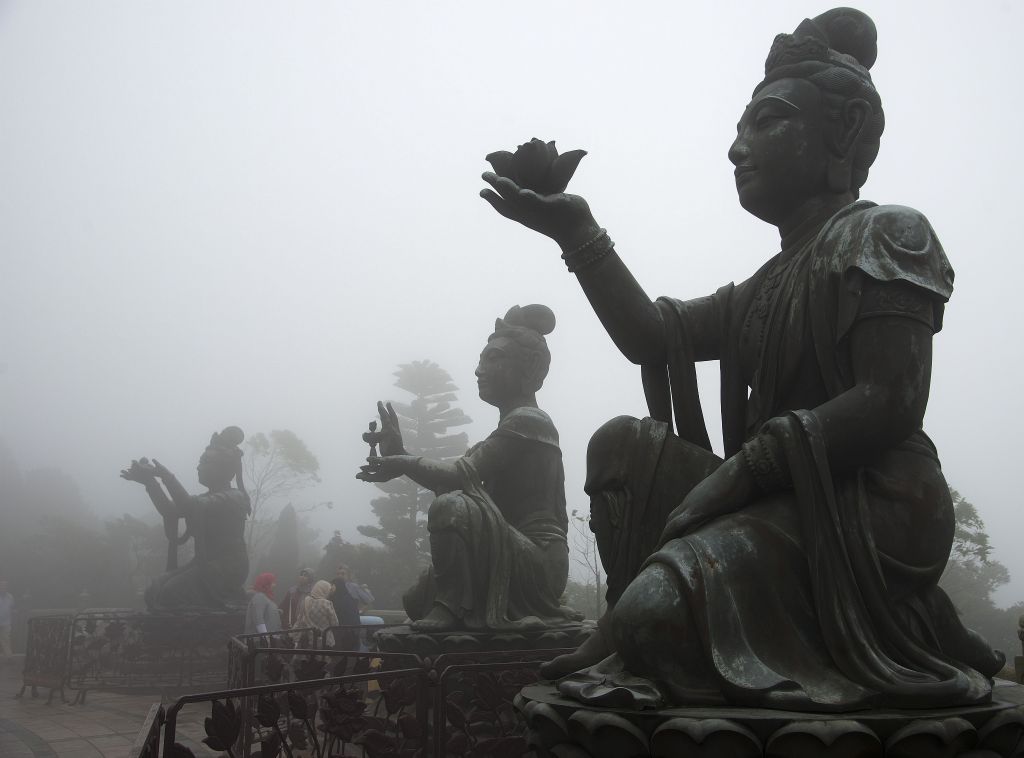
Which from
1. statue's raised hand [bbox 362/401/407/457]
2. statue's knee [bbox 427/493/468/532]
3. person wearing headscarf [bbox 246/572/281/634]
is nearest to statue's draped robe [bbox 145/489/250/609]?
person wearing headscarf [bbox 246/572/281/634]

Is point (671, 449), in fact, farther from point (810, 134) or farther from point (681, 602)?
point (810, 134)

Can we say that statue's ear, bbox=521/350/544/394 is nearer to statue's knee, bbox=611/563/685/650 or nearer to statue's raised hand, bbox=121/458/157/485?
statue's knee, bbox=611/563/685/650

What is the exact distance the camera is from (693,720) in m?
1.93

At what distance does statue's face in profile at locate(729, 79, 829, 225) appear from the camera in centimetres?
289

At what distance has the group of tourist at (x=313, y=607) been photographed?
976 centimetres

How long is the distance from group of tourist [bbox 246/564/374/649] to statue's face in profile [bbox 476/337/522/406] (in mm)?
3823

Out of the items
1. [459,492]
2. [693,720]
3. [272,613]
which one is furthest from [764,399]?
[272,613]

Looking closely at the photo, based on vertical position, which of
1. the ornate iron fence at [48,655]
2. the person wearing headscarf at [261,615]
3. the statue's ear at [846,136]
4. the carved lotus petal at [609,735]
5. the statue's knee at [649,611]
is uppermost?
the statue's ear at [846,136]

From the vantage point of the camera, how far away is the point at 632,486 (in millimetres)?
2699

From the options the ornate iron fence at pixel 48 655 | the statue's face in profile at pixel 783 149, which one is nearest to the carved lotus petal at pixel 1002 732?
the statue's face in profile at pixel 783 149

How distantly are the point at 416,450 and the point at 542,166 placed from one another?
89.1ft

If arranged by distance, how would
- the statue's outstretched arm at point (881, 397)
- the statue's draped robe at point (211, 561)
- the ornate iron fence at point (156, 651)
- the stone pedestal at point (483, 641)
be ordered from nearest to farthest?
the statue's outstretched arm at point (881, 397) → the stone pedestal at point (483, 641) → the ornate iron fence at point (156, 651) → the statue's draped robe at point (211, 561)

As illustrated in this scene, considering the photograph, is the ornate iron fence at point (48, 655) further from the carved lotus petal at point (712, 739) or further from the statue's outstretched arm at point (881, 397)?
the statue's outstretched arm at point (881, 397)

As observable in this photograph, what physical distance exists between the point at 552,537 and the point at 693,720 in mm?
4417
